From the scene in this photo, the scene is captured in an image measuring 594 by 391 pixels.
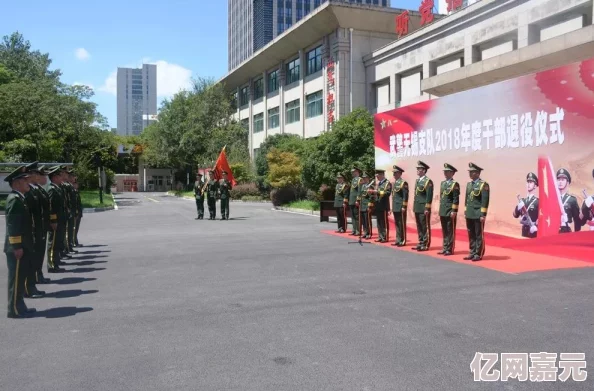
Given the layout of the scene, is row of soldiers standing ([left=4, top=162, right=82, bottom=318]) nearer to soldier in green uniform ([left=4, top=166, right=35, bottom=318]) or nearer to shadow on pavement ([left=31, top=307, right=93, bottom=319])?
soldier in green uniform ([left=4, top=166, right=35, bottom=318])

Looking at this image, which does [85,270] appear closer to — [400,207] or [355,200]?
[400,207]

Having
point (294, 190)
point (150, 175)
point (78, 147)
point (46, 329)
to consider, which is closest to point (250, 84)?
point (78, 147)

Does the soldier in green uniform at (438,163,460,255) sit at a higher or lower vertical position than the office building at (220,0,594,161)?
lower

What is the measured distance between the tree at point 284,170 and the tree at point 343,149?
5004 millimetres

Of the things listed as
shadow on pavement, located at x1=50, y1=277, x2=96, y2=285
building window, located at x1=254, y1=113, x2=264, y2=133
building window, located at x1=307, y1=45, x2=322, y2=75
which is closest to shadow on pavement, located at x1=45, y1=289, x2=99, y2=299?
shadow on pavement, located at x1=50, y1=277, x2=96, y2=285

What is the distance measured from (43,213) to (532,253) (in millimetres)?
8887

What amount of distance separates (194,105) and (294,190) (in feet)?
81.0

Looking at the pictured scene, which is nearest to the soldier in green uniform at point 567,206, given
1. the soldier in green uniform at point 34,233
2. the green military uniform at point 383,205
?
the green military uniform at point 383,205

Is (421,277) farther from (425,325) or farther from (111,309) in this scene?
(111,309)

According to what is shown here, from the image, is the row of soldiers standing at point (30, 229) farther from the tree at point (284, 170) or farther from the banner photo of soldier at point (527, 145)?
the tree at point (284, 170)

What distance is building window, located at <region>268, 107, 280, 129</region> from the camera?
43.8 m

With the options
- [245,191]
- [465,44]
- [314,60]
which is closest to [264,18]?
[314,60]

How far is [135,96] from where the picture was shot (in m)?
141

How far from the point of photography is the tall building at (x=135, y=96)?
13938 cm
